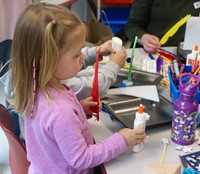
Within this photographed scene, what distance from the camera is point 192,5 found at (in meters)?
1.82

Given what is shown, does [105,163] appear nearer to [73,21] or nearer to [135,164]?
[135,164]

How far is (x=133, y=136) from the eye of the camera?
2.85 ft

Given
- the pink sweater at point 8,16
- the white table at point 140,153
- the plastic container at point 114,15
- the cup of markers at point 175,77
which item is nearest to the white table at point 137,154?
the white table at point 140,153

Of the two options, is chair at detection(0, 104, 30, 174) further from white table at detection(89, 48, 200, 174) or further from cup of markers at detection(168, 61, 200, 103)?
cup of markers at detection(168, 61, 200, 103)

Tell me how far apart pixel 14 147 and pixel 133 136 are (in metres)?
0.39

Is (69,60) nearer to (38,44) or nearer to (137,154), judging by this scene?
(38,44)

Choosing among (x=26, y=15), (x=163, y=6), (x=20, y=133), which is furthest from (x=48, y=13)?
(x=163, y=6)

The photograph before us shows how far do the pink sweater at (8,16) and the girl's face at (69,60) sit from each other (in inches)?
43.2

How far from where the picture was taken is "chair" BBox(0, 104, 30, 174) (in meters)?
0.95

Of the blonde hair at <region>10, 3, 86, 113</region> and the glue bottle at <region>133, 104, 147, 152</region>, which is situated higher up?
the blonde hair at <region>10, 3, 86, 113</region>

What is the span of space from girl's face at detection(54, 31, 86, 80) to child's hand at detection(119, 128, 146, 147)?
0.22 meters

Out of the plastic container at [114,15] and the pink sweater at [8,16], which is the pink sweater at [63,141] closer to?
the pink sweater at [8,16]

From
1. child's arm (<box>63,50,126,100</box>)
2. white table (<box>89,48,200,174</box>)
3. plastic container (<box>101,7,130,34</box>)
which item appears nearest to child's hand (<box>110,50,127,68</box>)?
child's arm (<box>63,50,126,100</box>)

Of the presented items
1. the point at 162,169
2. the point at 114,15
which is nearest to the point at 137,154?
the point at 162,169
